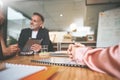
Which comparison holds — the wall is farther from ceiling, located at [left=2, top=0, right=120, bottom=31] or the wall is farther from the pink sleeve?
the pink sleeve

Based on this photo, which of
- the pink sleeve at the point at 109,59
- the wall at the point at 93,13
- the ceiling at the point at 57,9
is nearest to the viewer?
the pink sleeve at the point at 109,59

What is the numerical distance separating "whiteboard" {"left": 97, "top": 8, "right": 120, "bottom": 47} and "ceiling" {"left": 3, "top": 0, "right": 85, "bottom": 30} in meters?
0.79

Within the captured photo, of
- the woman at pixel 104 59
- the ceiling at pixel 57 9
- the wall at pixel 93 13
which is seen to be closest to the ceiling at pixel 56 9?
the ceiling at pixel 57 9

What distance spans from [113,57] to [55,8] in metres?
4.70

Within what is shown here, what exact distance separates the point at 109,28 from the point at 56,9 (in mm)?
1711

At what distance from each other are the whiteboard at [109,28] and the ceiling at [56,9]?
788mm

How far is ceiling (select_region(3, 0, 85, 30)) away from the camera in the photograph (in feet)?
16.2

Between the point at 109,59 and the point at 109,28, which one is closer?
the point at 109,59

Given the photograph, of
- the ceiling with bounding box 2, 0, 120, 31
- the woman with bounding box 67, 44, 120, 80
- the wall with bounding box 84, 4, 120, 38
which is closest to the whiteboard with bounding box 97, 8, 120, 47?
the wall with bounding box 84, 4, 120, 38

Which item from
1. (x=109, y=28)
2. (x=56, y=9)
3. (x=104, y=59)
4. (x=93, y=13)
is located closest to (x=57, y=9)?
(x=56, y=9)

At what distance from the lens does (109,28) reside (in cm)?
423

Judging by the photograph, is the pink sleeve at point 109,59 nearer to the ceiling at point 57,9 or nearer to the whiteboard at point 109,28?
the whiteboard at point 109,28

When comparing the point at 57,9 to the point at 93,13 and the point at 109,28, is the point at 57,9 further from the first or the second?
the point at 109,28

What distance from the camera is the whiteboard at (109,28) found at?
163 inches
